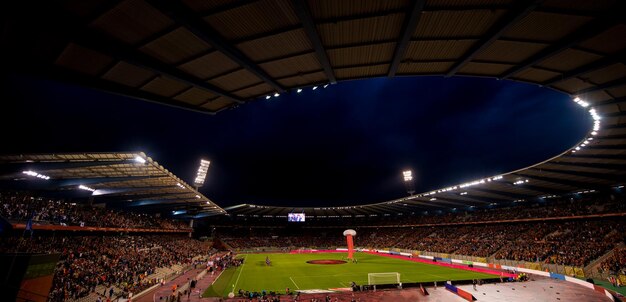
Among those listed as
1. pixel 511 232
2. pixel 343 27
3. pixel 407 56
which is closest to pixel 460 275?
pixel 511 232

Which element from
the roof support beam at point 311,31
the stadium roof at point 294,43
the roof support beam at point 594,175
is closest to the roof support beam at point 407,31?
the stadium roof at point 294,43

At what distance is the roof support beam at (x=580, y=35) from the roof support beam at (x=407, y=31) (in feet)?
15.2

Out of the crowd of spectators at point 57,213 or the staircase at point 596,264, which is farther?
the staircase at point 596,264

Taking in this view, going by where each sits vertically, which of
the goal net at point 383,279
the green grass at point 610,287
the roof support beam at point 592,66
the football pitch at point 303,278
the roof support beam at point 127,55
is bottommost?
the green grass at point 610,287

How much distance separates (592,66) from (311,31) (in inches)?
422

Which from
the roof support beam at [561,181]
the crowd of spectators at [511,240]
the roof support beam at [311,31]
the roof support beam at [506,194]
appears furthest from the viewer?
the roof support beam at [506,194]

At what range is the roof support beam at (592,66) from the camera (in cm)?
995

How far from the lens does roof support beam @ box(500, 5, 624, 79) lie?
765 cm

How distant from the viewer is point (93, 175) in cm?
2827

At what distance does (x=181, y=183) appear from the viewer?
3569 centimetres

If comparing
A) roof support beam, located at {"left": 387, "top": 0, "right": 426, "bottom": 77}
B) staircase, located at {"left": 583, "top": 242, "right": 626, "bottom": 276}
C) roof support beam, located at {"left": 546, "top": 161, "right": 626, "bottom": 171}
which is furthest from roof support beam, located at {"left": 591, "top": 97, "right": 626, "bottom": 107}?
staircase, located at {"left": 583, "top": 242, "right": 626, "bottom": 276}

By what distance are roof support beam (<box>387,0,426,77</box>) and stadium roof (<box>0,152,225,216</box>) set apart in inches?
821

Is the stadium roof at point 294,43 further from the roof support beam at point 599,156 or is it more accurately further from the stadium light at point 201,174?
the stadium light at point 201,174

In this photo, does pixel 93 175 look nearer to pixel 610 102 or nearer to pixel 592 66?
pixel 592 66
